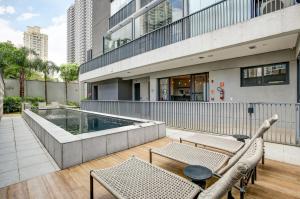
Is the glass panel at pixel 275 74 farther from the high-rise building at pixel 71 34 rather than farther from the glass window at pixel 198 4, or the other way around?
the high-rise building at pixel 71 34

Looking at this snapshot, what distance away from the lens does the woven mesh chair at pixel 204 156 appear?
2746 millimetres

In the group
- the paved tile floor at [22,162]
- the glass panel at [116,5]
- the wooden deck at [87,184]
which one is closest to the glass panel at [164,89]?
the glass panel at [116,5]

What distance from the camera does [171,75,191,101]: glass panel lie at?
11.2m

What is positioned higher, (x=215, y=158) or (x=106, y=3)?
(x=106, y=3)

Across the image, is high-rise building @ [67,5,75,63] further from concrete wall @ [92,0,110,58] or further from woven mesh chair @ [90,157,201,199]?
woven mesh chair @ [90,157,201,199]

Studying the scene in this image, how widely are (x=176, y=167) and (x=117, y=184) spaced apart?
1872mm

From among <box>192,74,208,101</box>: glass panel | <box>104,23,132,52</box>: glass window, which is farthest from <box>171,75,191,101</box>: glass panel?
<box>104,23,132,52</box>: glass window

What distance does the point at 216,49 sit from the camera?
683 cm

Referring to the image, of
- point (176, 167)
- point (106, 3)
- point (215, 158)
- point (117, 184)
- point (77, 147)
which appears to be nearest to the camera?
point (117, 184)

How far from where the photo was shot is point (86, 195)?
2857mm

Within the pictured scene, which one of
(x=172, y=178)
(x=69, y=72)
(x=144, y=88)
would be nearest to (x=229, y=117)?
(x=172, y=178)

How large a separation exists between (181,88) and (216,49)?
16.6 ft

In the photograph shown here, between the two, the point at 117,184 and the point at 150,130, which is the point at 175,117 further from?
the point at 117,184

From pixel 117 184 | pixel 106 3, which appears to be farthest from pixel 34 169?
pixel 106 3
